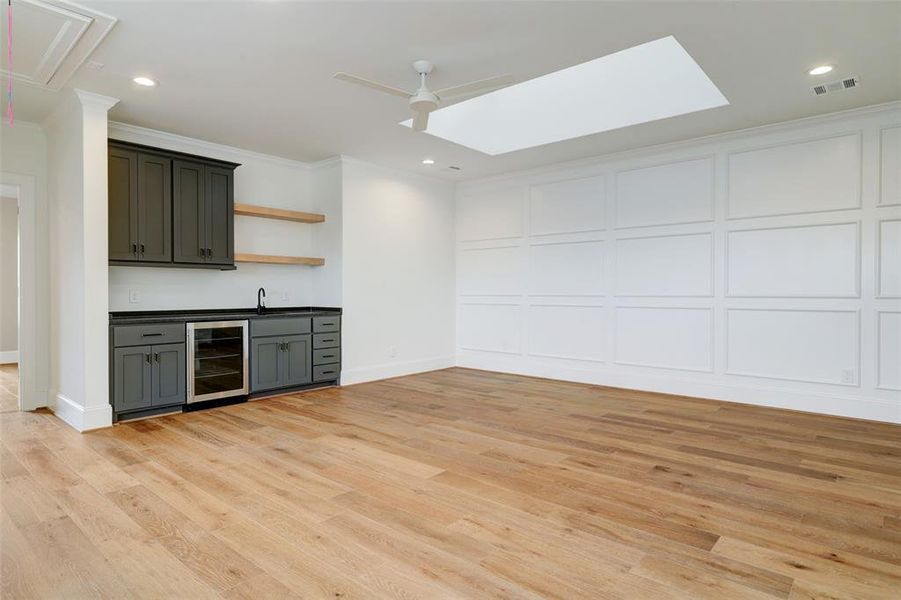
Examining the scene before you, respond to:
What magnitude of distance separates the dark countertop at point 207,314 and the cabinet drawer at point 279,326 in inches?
1.9

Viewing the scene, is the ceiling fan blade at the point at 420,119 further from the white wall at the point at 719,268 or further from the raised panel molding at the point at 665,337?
the raised panel molding at the point at 665,337

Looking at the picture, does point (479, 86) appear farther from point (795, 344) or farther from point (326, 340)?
point (795, 344)

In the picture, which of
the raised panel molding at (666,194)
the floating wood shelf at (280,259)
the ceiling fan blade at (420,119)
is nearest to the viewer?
the ceiling fan blade at (420,119)

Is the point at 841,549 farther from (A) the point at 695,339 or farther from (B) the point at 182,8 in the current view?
(B) the point at 182,8

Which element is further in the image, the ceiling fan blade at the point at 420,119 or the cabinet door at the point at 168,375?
the cabinet door at the point at 168,375

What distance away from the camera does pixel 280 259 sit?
5.63m

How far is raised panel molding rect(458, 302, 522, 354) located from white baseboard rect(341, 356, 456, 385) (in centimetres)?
43

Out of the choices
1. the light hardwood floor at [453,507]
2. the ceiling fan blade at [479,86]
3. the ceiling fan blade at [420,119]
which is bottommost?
the light hardwood floor at [453,507]

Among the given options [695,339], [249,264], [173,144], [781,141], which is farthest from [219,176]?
[781,141]

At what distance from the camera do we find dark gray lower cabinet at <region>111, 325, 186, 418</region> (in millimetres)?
4113

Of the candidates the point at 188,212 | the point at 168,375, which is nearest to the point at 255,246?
the point at 188,212

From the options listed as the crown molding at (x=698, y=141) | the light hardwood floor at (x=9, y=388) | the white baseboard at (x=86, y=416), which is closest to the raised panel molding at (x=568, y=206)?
the crown molding at (x=698, y=141)

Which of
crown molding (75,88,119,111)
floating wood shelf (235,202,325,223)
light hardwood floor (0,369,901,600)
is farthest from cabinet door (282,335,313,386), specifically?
crown molding (75,88,119,111)

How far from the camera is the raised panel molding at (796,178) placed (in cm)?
443
